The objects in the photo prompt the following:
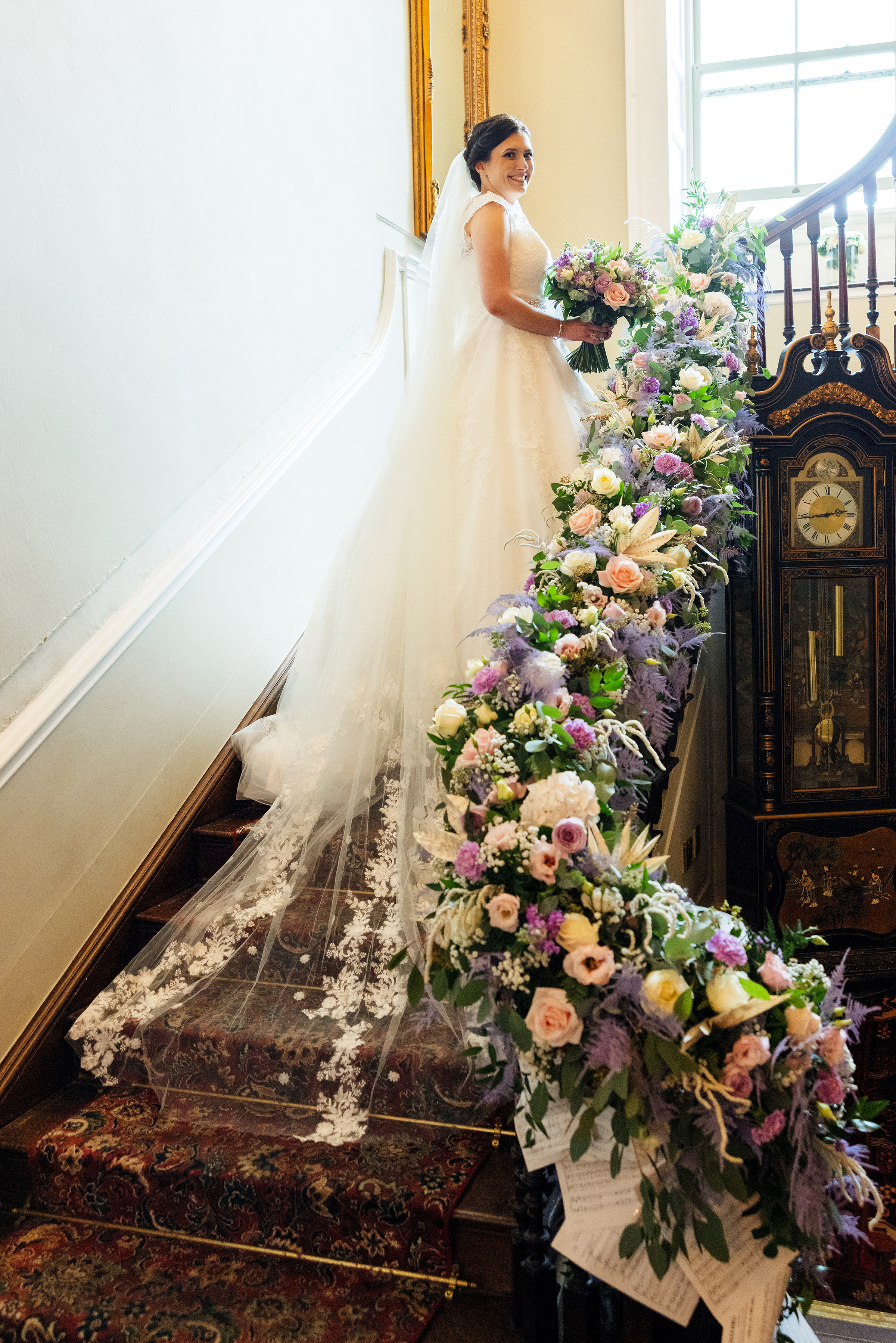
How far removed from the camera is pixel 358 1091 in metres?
2.21

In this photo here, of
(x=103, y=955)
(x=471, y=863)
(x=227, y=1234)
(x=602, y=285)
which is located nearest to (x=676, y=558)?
(x=471, y=863)

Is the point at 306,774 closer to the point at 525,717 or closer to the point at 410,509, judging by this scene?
the point at 410,509

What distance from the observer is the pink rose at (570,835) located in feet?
4.96

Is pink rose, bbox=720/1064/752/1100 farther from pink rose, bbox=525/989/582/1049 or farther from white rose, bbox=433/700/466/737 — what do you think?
white rose, bbox=433/700/466/737

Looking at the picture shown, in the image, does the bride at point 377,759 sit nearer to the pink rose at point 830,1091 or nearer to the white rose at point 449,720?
the white rose at point 449,720

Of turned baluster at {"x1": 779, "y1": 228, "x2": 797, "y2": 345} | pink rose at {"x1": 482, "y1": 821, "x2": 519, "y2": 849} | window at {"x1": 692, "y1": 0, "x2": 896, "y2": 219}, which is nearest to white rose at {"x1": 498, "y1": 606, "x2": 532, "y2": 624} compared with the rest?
pink rose at {"x1": 482, "y1": 821, "x2": 519, "y2": 849}

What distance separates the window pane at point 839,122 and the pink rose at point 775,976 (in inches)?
190

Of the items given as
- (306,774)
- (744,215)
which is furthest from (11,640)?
(744,215)

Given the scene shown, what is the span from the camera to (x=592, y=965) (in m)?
1.45

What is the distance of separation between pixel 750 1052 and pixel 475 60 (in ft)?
16.1

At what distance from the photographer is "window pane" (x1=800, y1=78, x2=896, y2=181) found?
16.4ft

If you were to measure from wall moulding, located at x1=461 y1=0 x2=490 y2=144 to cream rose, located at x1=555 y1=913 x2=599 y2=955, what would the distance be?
14.8 ft

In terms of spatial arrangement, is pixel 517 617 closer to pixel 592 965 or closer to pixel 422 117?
pixel 592 965

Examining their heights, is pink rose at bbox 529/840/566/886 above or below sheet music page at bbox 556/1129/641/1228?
above
